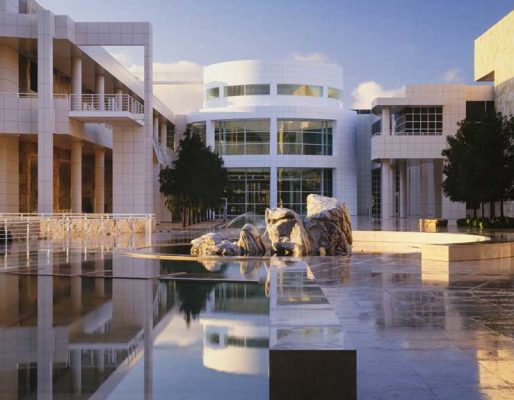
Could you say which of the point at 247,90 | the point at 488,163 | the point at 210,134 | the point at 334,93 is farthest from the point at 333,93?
the point at 488,163

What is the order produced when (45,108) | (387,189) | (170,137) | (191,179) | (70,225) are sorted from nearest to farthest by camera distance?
1. (70,225)
2. (45,108)
3. (191,179)
4. (387,189)
5. (170,137)

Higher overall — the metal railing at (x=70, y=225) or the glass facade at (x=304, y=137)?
the glass facade at (x=304, y=137)

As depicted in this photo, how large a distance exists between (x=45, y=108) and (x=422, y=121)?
3506 cm

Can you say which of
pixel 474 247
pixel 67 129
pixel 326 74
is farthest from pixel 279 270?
pixel 326 74

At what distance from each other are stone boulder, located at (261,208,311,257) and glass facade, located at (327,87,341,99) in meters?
51.1

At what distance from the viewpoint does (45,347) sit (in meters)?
8.52

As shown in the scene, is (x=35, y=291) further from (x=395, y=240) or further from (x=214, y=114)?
(x=214, y=114)

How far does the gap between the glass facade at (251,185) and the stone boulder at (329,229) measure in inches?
1767

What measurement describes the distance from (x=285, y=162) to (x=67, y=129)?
3176 centimetres

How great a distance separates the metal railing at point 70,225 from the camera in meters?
35.1

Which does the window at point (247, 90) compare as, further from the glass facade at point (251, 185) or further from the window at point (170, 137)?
the glass facade at point (251, 185)

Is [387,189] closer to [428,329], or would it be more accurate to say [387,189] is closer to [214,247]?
[214,247]

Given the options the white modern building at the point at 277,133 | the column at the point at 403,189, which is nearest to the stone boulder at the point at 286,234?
the white modern building at the point at 277,133

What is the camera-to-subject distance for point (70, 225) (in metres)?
35.8
